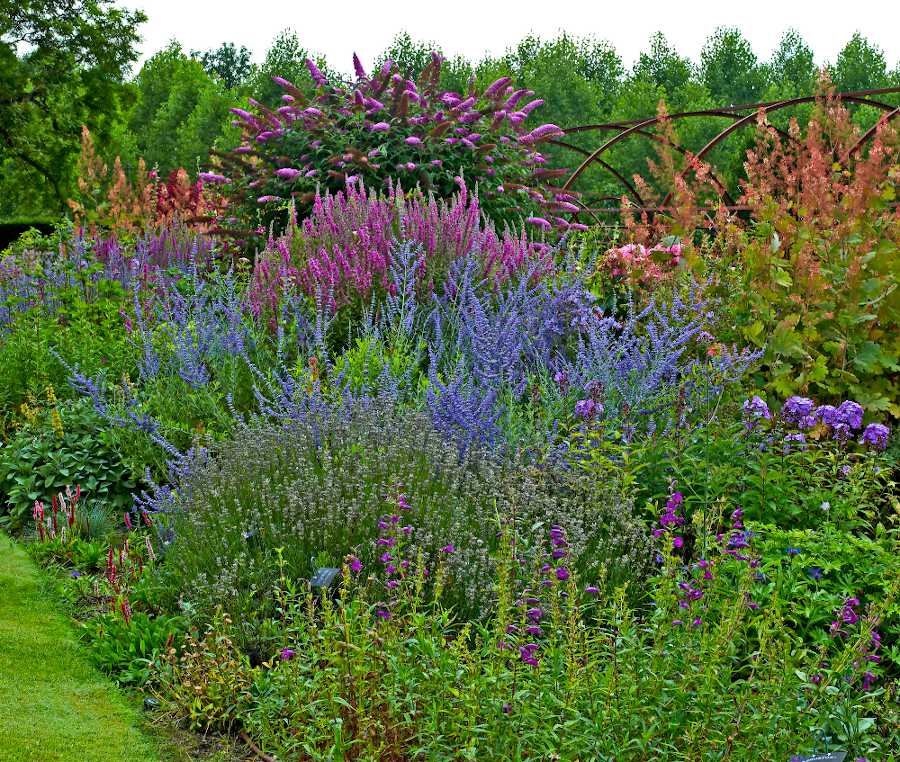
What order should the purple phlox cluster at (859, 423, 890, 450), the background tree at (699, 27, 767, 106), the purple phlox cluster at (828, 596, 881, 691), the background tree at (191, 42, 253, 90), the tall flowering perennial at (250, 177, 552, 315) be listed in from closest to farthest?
the purple phlox cluster at (828, 596, 881, 691) → the purple phlox cluster at (859, 423, 890, 450) → the tall flowering perennial at (250, 177, 552, 315) → the background tree at (699, 27, 767, 106) → the background tree at (191, 42, 253, 90)

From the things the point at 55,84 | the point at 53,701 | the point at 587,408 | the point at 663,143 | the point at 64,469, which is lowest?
the point at 53,701

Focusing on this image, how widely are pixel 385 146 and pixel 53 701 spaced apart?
20.5ft

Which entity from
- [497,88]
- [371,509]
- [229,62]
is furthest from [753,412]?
[229,62]

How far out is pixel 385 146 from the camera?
8.91 meters

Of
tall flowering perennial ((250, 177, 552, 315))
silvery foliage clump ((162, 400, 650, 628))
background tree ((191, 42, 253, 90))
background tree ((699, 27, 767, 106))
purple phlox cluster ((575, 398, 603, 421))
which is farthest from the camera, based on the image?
background tree ((191, 42, 253, 90))

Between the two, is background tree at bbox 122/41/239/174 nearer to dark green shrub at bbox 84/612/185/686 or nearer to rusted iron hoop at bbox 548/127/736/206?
rusted iron hoop at bbox 548/127/736/206

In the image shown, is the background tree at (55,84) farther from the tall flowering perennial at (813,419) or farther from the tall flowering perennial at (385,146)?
the tall flowering perennial at (813,419)

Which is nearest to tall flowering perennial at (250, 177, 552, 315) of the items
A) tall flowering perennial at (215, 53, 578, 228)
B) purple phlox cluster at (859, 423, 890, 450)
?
tall flowering perennial at (215, 53, 578, 228)

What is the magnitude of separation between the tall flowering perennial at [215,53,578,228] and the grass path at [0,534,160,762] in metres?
5.23

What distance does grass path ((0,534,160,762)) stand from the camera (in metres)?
3.38

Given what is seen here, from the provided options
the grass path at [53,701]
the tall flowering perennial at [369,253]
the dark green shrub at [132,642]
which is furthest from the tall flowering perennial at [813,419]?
the grass path at [53,701]

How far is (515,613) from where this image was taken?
349 centimetres

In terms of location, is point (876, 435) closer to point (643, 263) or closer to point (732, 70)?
point (643, 263)

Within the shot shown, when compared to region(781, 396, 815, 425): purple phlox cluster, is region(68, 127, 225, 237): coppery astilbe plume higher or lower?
higher
